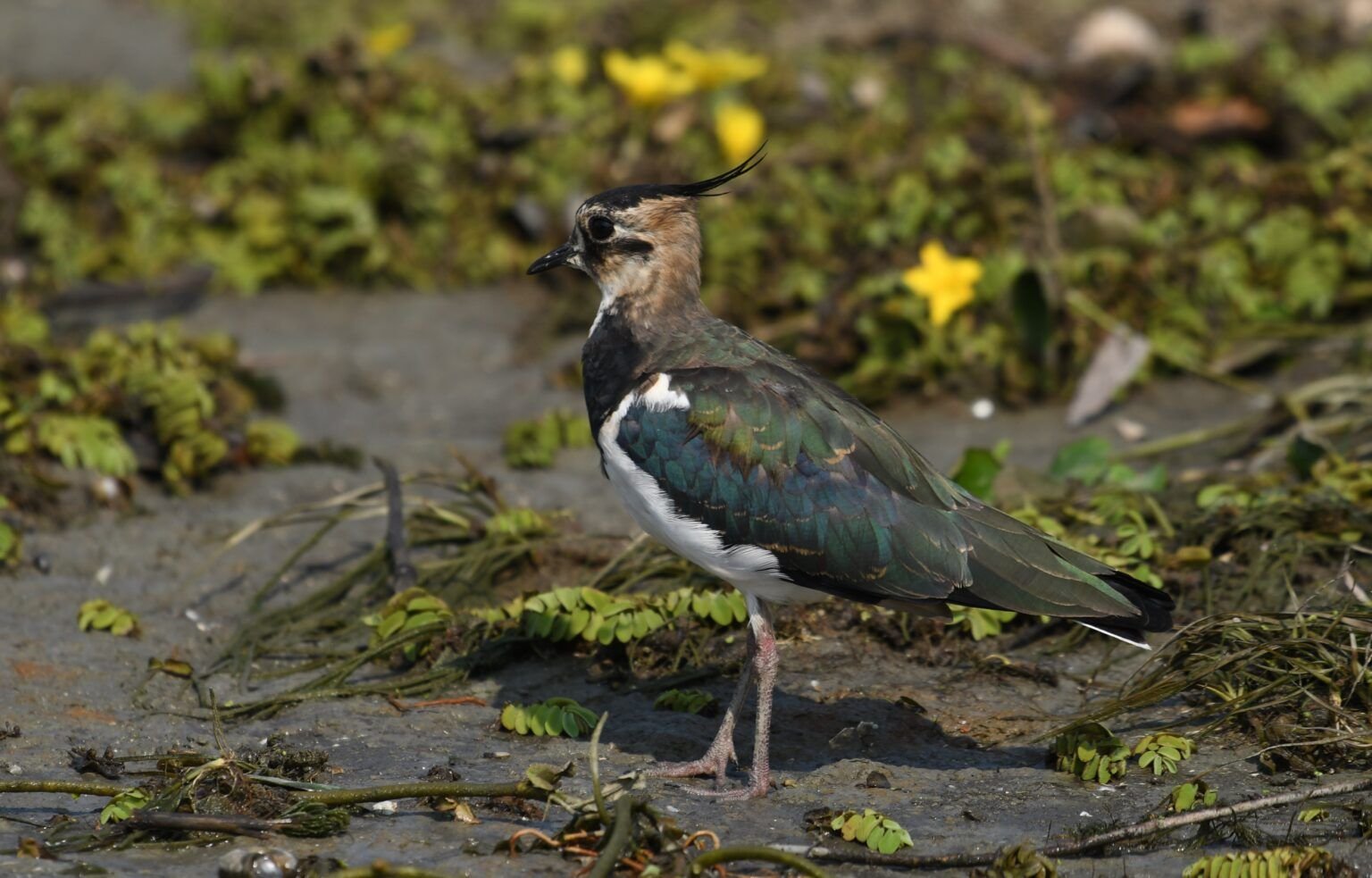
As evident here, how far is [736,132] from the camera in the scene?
403 inches

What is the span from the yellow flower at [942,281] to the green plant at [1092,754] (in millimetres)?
3450

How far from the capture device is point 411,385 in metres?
9.41

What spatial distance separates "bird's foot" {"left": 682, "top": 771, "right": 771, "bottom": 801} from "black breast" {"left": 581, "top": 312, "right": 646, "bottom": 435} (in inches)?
52.7

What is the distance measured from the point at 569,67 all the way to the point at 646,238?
553cm

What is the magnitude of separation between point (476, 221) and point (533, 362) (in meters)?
1.51

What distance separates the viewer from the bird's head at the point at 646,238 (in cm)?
612

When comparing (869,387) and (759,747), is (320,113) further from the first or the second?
(759,747)

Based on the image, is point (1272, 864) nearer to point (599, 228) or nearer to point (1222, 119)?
point (599, 228)

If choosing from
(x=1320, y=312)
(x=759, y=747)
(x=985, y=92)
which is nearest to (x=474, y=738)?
(x=759, y=747)

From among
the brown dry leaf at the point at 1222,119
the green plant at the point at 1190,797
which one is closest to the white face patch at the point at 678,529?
the green plant at the point at 1190,797

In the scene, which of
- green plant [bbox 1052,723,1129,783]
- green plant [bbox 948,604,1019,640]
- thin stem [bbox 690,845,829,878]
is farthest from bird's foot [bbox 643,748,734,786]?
green plant [bbox 948,604,1019,640]

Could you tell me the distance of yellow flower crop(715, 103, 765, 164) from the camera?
10.2 m

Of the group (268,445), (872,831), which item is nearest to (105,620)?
(268,445)

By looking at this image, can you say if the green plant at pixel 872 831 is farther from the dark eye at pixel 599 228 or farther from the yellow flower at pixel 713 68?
the yellow flower at pixel 713 68
